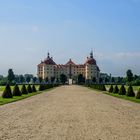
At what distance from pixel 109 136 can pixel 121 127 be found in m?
1.72

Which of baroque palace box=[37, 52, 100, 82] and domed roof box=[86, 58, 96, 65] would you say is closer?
baroque palace box=[37, 52, 100, 82]

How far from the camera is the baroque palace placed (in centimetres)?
15112

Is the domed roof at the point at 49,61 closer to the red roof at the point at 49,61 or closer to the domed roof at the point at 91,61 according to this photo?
the red roof at the point at 49,61

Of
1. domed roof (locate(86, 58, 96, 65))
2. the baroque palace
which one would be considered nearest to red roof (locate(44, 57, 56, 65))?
the baroque palace

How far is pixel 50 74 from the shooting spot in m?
155

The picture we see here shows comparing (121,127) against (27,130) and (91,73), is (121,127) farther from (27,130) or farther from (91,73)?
(91,73)

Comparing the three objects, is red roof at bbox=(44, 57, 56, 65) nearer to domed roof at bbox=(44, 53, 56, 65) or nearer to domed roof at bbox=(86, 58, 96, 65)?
domed roof at bbox=(44, 53, 56, 65)

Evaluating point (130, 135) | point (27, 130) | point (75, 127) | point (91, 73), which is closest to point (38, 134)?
point (27, 130)

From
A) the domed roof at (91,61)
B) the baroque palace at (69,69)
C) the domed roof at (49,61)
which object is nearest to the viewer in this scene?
the baroque palace at (69,69)

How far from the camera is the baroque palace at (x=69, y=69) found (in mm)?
151125

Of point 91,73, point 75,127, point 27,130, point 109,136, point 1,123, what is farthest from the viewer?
point 91,73

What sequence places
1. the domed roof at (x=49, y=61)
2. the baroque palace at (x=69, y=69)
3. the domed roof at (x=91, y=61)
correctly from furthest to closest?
1. the domed roof at (x=49, y=61)
2. the domed roof at (x=91, y=61)
3. the baroque palace at (x=69, y=69)

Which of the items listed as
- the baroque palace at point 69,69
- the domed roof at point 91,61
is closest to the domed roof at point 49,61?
the baroque palace at point 69,69

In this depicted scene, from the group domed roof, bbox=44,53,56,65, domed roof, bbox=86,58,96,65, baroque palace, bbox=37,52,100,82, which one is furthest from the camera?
domed roof, bbox=44,53,56,65
